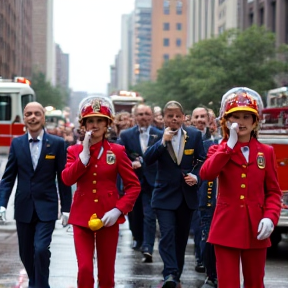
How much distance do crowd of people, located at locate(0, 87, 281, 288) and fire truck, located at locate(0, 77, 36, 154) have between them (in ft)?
83.5

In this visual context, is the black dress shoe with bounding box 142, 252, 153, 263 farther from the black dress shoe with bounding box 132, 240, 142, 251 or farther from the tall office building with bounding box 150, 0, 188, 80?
the tall office building with bounding box 150, 0, 188, 80

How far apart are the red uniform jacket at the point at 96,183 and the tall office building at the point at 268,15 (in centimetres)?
5329

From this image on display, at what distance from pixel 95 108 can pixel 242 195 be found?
1633 millimetres

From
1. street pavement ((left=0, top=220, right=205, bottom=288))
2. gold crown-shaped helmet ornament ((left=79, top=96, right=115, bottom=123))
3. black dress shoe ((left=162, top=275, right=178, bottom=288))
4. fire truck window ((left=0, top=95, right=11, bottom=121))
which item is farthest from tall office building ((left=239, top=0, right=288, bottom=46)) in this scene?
gold crown-shaped helmet ornament ((left=79, top=96, right=115, bottom=123))

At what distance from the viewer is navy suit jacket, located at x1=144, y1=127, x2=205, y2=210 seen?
30.0 ft

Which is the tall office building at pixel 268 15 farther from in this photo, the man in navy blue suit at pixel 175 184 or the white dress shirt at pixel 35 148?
the white dress shirt at pixel 35 148

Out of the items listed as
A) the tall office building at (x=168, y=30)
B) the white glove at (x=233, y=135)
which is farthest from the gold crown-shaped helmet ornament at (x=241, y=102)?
the tall office building at (x=168, y=30)

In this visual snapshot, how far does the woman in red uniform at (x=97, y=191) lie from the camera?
698 cm

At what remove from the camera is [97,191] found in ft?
23.5

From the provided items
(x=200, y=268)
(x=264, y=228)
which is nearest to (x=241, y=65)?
(x=200, y=268)

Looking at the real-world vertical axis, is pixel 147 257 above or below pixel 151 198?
below

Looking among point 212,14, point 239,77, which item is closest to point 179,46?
point 212,14

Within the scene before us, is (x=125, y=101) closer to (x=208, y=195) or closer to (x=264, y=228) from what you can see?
(x=208, y=195)

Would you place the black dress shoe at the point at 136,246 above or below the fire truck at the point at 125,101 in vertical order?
below
